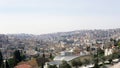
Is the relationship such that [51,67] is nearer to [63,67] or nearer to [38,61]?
[63,67]

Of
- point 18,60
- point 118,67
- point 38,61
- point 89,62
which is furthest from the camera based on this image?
point 18,60

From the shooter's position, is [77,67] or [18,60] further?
[18,60]

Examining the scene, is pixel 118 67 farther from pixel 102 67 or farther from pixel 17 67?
pixel 17 67

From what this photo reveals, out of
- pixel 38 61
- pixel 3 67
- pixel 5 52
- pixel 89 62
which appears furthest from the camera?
pixel 5 52

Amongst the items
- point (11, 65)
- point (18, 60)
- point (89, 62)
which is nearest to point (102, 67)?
point (89, 62)

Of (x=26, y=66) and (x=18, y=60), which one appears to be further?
(x=18, y=60)

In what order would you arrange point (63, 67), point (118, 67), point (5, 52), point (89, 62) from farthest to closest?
point (5, 52)
point (89, 62)
point (63, 67)
point (118, 67)

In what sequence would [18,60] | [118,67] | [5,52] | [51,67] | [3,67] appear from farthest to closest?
[5,52] → [18,60] → [3,67] → [51,67] → [118,67]

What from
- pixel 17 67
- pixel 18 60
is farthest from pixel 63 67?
pixel 18 60
